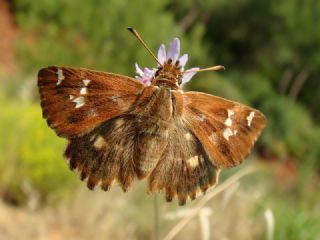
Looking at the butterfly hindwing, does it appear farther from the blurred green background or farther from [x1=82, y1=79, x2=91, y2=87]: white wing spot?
the blurred green background

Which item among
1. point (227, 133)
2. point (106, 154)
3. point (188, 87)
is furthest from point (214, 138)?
point (188, 87)

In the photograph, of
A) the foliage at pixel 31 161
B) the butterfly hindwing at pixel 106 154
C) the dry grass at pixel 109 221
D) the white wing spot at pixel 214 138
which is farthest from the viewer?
the foliage at pixel 31 161

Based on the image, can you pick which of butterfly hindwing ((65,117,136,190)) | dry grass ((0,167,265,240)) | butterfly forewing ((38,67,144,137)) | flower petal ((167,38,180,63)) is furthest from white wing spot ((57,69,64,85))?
dry grass ((0,167,265,240))

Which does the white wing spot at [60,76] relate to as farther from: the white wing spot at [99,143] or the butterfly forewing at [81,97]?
the white wing spot at [99,143]

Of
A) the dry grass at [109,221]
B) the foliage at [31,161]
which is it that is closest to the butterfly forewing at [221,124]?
the dry grass at [109,221]

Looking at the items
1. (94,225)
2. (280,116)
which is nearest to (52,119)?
(94,225)
